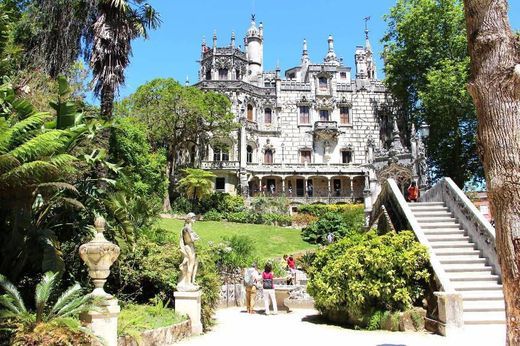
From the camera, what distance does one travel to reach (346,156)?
50219 millimetres

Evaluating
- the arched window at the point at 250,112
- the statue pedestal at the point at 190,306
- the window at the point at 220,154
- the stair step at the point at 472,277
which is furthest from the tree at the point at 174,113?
the stair step at the point at 472,277

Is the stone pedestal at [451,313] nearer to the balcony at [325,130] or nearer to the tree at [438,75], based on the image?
the tree at [438,75]

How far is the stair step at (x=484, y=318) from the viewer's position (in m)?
9.24

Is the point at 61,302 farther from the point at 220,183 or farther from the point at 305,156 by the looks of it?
the point at 305,156

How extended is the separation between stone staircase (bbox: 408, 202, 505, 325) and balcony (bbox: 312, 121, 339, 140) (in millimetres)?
35024

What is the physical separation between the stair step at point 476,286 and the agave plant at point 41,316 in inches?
299

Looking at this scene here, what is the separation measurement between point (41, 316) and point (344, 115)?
152 feet

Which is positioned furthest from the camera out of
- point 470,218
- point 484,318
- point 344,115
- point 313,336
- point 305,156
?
point 344,115

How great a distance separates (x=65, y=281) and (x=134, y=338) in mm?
3470

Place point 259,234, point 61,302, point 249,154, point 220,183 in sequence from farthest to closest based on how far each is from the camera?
point 249,154
point 220,183
point 259,234
point 61,302

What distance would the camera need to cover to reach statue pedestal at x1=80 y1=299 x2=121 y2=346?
23.7ft

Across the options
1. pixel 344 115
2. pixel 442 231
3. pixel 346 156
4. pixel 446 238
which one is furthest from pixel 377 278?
pixel 344 115

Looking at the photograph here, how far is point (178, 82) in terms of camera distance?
4000 centimetres

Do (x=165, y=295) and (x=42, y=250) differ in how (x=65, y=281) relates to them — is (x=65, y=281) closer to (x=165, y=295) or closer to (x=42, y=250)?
(x=42, y=250)
